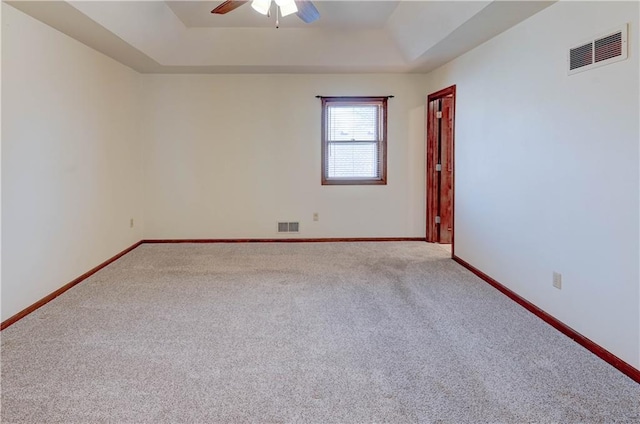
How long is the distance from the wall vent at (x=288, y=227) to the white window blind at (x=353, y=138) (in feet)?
2.80

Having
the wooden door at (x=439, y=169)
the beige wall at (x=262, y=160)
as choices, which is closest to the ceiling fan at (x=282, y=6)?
the beige wall at (x=262, y=160)

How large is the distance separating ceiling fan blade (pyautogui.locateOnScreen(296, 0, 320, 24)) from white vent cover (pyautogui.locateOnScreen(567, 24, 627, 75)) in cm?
194

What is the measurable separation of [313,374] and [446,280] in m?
2.19

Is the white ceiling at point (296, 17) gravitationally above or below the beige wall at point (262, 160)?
above

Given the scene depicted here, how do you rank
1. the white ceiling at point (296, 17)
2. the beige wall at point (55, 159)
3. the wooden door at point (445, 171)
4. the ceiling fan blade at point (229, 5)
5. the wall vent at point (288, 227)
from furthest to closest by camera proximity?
the wall vent at point (288, 227), the wooden door at point (445, 171), the white ceiling at point (296, 17), the ceiling fan blade at point (229, 5), the beige wall at point (55, 159)

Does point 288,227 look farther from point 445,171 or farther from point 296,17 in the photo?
point 296,17

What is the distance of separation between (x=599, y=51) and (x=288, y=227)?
422 cm

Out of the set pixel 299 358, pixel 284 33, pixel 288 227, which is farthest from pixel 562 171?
pixel 288 227

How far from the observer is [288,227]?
5.89 m

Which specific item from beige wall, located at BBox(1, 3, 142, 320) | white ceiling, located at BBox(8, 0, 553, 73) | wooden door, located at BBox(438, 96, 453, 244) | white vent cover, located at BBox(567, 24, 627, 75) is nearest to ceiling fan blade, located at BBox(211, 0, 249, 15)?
white ceiling, located at BBox(8, 0, 553, 73)

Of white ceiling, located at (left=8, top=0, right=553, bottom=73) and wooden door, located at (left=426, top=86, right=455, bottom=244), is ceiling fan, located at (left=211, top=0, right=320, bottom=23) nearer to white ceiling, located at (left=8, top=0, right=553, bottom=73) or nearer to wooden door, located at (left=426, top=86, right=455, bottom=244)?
white ceiling, located at (left=8, top=0, right=553, bottom=73)

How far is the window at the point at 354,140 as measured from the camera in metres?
5.75

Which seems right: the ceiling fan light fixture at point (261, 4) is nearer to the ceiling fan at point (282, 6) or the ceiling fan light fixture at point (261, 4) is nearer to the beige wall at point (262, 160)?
the ceiling fan at point (282, 6)

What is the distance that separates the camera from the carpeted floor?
1954mm
